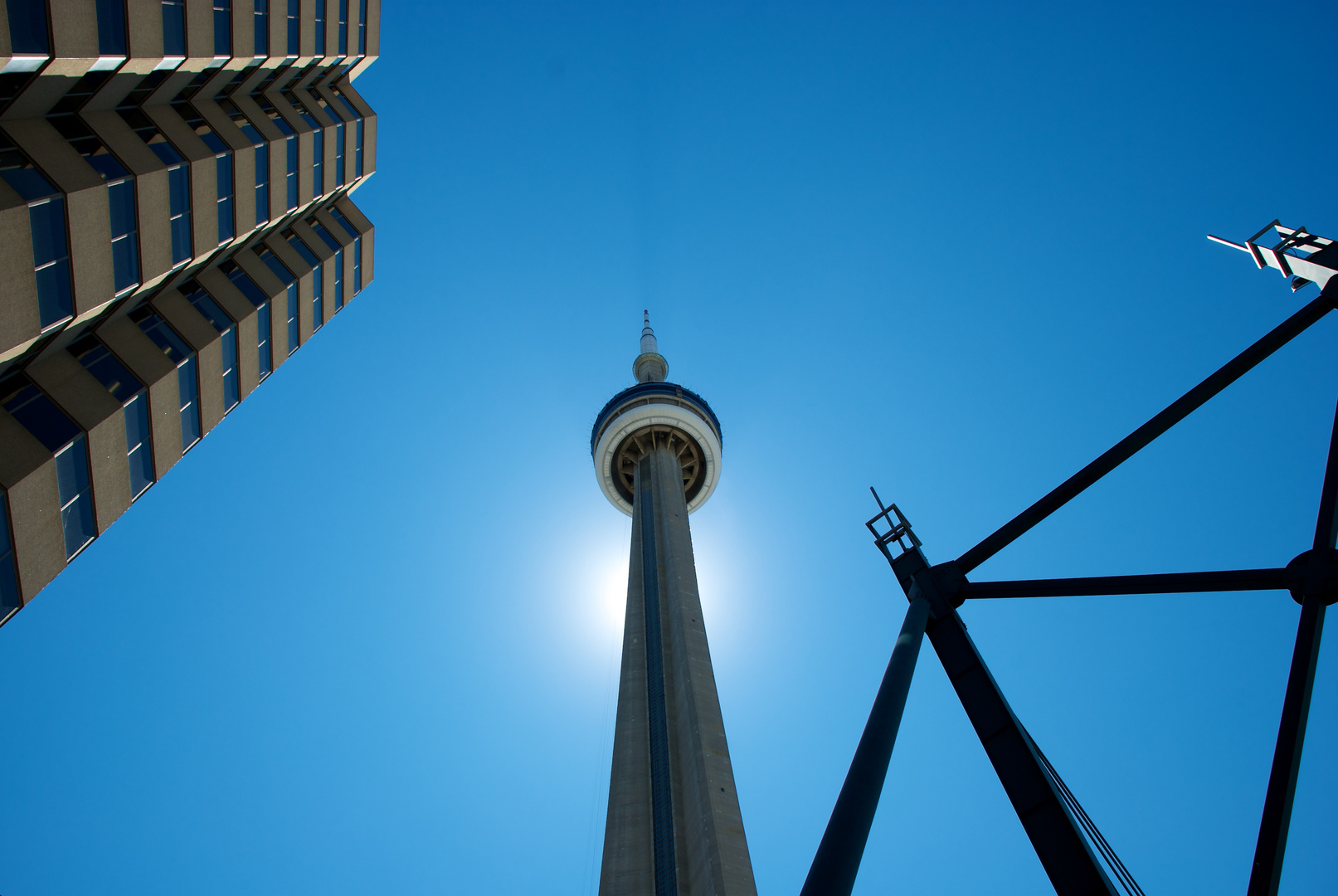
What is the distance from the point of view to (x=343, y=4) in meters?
30.0

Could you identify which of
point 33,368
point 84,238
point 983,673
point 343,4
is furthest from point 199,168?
point 983,673

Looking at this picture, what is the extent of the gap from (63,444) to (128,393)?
113 inches

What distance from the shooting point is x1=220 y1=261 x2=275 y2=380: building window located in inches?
1033

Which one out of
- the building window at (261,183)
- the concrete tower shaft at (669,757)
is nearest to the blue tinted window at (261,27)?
the building window at (261,183)

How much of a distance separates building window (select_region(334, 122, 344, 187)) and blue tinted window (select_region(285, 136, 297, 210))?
13.7 ft

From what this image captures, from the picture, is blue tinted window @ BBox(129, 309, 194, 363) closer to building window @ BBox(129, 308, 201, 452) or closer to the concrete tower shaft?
building window @ BBox(129, 308, 201, 452)

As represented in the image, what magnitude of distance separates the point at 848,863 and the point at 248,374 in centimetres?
2810

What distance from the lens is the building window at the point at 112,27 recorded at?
16703 millimetres

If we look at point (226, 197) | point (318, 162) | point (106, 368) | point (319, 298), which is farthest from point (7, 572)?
point (318, 162)

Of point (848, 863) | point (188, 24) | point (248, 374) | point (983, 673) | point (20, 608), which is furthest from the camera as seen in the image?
point (248, 374)

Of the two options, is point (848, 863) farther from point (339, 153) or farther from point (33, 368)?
point (339, 153)

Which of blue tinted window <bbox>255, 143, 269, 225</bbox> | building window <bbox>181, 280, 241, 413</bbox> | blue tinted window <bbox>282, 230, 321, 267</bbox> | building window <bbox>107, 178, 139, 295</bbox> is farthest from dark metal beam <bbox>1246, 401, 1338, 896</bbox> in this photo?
blue tinted window <bbox>282, 230, 321, 267</bbox>

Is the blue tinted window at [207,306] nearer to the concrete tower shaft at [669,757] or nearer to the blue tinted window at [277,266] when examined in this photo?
the blue tinted window at [277,266]

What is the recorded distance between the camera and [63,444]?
1756 cm
